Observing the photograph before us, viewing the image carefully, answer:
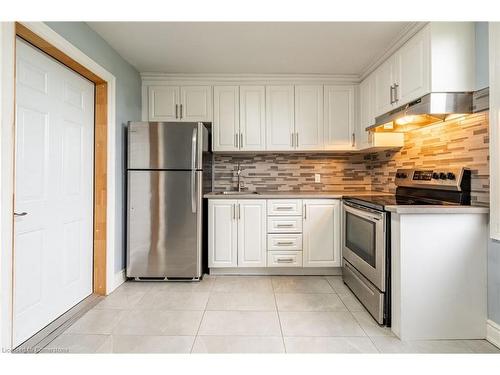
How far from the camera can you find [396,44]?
2.41 m

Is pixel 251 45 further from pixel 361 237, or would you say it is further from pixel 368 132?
pixel 361 237

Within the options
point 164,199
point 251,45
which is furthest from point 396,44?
point 164,199

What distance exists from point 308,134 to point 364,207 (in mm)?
1279

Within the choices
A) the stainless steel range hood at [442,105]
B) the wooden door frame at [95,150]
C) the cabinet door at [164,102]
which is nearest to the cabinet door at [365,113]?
the stainless steel range hood at [442,105]

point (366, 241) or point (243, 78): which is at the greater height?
point (243, 78)

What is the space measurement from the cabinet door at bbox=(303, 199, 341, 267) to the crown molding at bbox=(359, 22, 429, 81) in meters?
1.45

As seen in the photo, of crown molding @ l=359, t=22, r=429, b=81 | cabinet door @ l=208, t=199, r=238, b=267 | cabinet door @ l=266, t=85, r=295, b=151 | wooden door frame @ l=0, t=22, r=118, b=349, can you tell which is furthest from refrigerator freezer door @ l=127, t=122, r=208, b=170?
crown molding @ l=359, t=22, r=429, b=81

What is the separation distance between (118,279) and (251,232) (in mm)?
1401

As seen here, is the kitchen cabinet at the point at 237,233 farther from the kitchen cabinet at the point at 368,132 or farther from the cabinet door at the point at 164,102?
the kitchen cabinet at the point at 368,132

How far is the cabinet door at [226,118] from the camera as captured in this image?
3.26 metres

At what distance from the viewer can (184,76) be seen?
3.22 m

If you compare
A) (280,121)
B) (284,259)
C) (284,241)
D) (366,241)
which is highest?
(280,121)

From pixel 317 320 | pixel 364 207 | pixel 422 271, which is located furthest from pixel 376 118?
pixel 317 320
